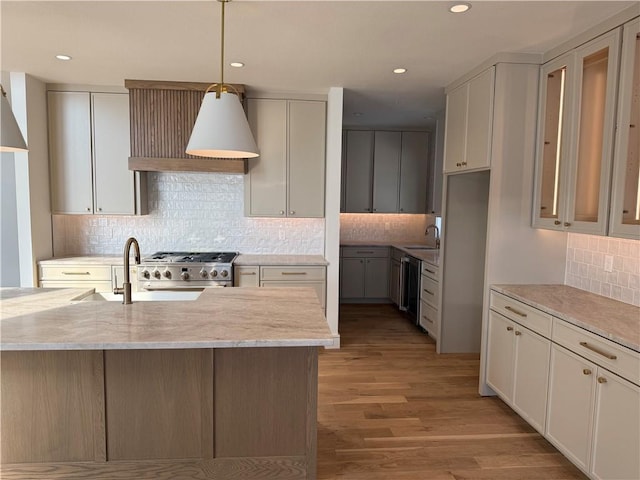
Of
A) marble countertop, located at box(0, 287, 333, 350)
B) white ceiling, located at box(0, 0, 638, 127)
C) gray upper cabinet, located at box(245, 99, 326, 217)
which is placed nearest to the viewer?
marble countertop, located at box(0, 287, 333, 350)

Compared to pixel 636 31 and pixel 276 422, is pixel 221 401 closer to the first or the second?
pixel 276 422

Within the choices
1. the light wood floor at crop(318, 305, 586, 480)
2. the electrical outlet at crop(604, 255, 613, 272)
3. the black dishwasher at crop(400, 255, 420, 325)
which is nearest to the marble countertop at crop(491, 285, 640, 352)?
the electrical outlet at crop(604, 255, 613, 272)

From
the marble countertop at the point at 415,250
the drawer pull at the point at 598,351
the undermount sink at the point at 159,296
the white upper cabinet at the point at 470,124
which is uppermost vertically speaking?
the white upper cabinet at the point at 470,124

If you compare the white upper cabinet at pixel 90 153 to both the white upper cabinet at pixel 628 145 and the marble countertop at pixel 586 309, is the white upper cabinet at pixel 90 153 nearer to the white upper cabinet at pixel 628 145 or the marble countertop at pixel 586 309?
the marble countertop at pixel 586 309

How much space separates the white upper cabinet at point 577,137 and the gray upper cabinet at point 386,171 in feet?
10.1

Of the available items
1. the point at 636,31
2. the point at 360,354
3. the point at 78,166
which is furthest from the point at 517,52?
the point at 78,166

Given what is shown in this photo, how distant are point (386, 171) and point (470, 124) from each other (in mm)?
2644

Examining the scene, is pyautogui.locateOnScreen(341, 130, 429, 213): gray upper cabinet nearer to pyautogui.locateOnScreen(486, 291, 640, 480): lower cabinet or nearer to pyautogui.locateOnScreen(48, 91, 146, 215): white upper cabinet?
pyautogui.locateOnScreen(48, 91, 146, 215): white upper cabinet

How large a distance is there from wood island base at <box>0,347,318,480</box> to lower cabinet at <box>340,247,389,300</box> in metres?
3.95

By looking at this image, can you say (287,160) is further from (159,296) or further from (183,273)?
(159,296)

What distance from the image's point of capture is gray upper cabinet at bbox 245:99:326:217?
4.35 metres

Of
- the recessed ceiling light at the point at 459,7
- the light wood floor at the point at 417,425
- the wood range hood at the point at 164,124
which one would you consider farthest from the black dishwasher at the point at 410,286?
the recessed ceiling light at the point at 459,7

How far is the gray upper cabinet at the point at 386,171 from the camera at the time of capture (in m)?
6.13

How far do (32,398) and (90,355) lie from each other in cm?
36
